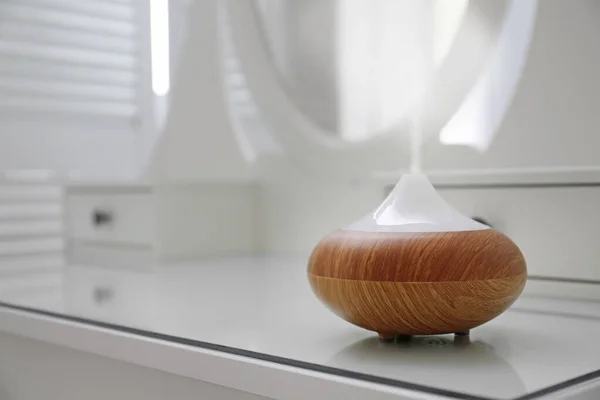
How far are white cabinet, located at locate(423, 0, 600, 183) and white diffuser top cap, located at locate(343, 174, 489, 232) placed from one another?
339 mm

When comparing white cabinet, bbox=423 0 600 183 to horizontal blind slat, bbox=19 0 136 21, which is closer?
white cabinet, bbox=423 0 600 183

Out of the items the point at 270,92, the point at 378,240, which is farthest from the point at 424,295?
the point at 270,92

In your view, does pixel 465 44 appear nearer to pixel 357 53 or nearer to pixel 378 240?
pixel 357 53

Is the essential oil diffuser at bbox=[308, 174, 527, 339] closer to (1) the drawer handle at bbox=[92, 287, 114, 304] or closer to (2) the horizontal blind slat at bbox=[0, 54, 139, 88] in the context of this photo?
(1) the drawer handle at bbox=[92, 287, 114, 304]

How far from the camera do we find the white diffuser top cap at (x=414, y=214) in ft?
1.66

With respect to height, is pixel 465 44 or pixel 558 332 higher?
pixel 465 44

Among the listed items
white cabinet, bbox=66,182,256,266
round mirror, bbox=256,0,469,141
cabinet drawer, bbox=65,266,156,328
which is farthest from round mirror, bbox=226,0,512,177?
cabinet drawer, bbox=65,266,156,328

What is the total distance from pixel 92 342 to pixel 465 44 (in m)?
0.63

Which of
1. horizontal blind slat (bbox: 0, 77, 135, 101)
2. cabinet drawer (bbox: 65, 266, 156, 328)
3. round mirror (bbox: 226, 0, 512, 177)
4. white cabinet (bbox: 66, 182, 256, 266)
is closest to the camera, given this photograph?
cabinet drawer (bbox: 65, 266, 156, 328)

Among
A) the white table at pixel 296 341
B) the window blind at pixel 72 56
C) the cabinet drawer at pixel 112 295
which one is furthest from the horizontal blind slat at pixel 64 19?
the white table at pixel 296 341

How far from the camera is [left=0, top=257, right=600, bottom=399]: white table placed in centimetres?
43

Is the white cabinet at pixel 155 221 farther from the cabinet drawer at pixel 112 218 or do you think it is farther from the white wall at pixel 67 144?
the white wall at pixel 67 144

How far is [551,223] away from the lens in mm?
823

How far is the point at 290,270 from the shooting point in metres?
Answer: 1.04
